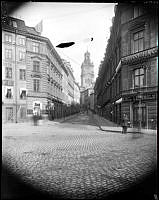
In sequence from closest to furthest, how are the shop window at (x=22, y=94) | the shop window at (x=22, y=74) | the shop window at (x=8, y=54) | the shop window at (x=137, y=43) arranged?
the shop window at (x=8, y=54) → the shop window at (x=22, y=94) → the shop window at (x=22, y=74) → the shop window at (x=137, y=43)

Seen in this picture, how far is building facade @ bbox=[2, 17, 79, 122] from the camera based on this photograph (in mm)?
2906

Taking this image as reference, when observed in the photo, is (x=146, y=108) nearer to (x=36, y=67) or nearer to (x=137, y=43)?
(x=36, y=67)

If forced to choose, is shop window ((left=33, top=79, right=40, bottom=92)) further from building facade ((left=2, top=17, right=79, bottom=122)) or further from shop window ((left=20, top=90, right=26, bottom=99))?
shop window ((left=20, top=90, right=26, bottom=99))

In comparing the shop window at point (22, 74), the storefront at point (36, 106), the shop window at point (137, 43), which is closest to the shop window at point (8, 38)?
the shop window at point (22, 74)

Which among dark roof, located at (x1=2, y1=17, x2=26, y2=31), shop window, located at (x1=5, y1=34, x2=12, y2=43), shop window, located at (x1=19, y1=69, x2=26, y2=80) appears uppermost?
dark roof, located at (x1=2, y1=17, x2=26, y2=31)

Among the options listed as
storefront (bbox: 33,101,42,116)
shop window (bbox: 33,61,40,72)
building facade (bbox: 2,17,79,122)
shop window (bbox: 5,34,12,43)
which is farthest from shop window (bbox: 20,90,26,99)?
shop window (bbox: 5,34,12,43)

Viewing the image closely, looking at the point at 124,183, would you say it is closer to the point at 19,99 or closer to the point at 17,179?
the point at 17,179

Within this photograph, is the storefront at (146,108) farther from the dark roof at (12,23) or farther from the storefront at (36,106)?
the storefront at (36,106)

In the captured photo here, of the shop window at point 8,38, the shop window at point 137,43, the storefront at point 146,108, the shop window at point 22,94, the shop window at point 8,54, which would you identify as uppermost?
the shop window at point 137,43

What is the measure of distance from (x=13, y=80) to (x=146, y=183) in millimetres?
3000

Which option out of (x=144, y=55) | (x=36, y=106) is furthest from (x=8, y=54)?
(x=144, y=55)

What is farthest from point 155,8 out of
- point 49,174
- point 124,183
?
point 49,174

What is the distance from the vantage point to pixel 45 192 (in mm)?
2672

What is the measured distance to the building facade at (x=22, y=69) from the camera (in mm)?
2906
